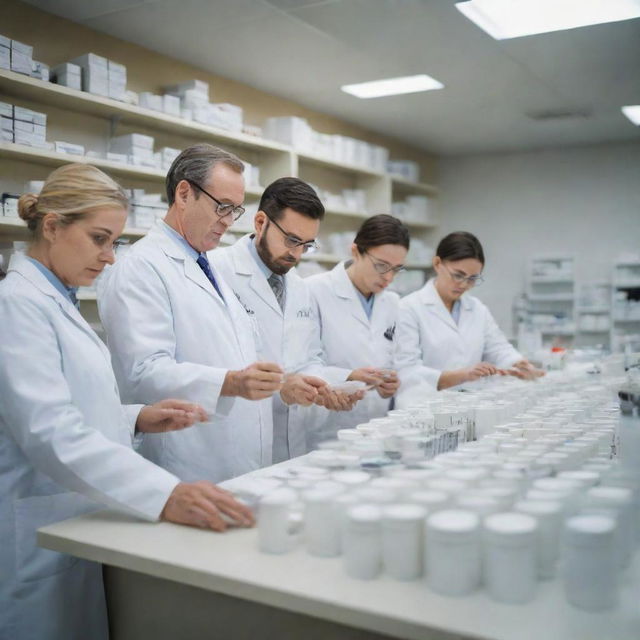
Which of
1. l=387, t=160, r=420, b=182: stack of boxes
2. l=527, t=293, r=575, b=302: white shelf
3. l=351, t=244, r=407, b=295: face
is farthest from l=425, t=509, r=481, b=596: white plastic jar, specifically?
l=527, t=293, r=575, b=302: white shelf

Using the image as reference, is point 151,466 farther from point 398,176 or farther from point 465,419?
point 398,176

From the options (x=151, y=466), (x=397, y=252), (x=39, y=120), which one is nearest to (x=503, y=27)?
(x=397, y=252)

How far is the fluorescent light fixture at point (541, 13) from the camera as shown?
3.74 m

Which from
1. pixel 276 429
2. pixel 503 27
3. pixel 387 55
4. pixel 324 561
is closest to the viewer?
pixel 324 561

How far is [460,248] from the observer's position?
3.49m

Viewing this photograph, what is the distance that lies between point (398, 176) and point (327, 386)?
5.09m

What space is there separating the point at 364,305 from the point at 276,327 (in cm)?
68

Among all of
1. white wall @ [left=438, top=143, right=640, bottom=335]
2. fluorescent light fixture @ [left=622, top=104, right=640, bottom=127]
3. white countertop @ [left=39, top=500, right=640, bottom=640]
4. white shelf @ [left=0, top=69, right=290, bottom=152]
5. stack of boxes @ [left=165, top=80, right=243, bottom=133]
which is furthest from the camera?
white wall @ [left=438, top=143, right=640, bottom=335]

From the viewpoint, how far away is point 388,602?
1.02 metres

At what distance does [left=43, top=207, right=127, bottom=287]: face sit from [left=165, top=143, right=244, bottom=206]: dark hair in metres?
0.55

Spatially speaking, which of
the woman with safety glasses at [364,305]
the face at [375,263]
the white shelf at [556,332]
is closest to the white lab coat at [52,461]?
the woman with safety glasses at [364,305]

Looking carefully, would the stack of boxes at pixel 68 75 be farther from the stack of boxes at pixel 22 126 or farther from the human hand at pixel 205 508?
the human hand at pixel 205 508

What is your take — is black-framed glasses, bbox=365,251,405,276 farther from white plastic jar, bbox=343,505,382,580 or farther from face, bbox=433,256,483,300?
white plastic jar, bbox=343,505,382,580

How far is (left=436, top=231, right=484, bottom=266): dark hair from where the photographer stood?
3484 mm
